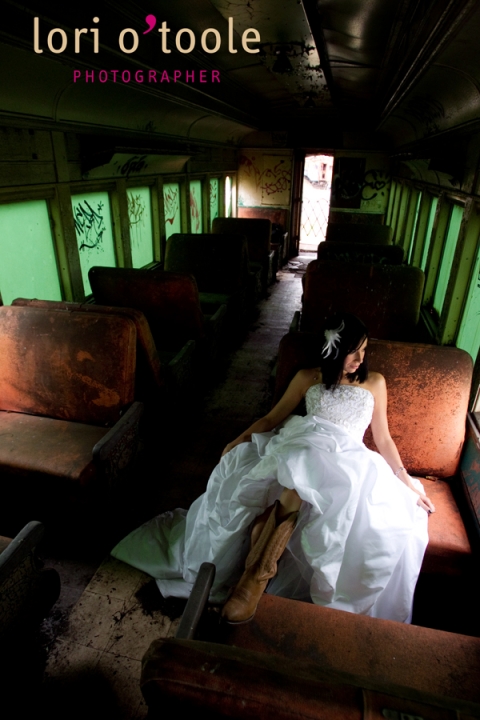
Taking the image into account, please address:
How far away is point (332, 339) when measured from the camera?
238cm

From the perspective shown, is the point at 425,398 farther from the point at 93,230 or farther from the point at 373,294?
the point at 93,230

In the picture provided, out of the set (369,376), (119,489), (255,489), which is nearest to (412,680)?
(255,489)

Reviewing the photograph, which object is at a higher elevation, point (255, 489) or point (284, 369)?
point (284, 369)

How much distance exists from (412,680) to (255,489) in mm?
1019

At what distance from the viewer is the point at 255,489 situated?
219 cm

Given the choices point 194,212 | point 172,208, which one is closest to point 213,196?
point 194,212

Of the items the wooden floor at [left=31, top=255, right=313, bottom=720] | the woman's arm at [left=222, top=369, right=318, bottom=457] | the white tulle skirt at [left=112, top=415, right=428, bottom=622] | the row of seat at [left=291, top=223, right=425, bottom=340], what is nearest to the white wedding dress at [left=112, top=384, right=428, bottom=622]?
the white tulle skirt at [left=112, top=415, right=428, bottom=622]

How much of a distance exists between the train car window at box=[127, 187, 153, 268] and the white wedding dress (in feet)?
14.4

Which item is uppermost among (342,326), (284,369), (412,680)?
(342,326)

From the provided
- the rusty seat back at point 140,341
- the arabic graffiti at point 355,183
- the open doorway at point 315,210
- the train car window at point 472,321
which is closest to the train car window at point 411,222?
the train car window at point 472,321

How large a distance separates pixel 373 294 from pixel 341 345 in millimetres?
2189

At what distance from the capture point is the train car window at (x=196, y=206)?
820cm

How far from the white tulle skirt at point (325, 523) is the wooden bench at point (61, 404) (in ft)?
2.81

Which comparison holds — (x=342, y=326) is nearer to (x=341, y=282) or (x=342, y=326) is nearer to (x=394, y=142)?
(x=341, y=282)
